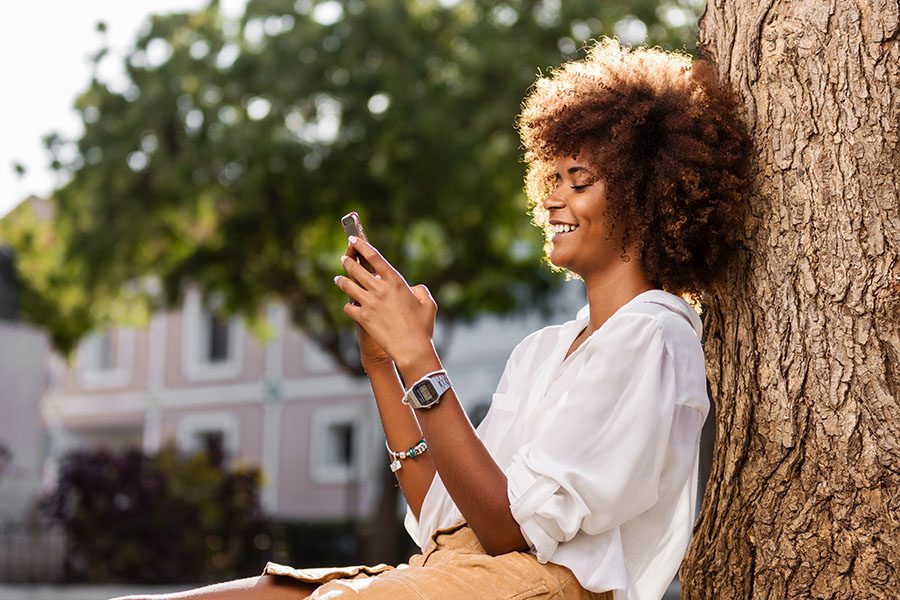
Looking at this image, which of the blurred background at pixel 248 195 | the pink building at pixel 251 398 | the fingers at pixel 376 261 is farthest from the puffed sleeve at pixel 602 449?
the pink building at pixel 251 398

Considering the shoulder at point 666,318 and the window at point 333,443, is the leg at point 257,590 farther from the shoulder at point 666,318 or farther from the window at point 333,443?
the window at point 333,443

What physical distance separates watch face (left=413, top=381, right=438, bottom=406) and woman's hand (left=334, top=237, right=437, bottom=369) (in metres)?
0.06

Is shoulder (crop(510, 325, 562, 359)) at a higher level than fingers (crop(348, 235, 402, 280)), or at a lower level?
lower

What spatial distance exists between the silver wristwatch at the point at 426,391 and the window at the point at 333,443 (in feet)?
83.7

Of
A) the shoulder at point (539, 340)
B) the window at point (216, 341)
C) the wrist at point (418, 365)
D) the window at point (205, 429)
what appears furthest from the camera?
the window at point (216, 341)

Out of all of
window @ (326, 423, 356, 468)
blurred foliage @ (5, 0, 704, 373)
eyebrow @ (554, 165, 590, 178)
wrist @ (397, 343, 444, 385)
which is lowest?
window @ (326, 423, 356, 468)

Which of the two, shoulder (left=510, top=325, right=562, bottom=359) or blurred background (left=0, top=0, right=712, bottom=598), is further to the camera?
blurred background (left=0, top=0, right=712, bottom=598)

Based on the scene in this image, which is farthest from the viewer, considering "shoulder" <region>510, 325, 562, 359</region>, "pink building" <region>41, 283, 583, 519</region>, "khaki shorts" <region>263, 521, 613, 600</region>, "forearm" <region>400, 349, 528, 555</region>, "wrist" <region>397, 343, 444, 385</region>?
"pink building" <region>41, 283, 583, 519</region>

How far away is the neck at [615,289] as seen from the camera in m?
2.82

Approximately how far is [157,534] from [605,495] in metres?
11.7

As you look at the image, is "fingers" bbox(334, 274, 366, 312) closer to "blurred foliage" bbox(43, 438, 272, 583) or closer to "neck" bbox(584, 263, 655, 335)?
"neck" bbox(584, 263, 655, 335)

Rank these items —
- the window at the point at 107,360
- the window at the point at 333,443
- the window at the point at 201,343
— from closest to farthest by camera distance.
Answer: the window at the point at 333,443 < the window at the point at 201,343 < the window at the point at 107,360

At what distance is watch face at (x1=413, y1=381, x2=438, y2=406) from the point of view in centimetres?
256

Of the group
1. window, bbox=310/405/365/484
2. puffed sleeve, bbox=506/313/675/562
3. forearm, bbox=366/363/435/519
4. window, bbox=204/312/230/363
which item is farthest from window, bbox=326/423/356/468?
puffed sleeve, bbox=506/313/675/562
